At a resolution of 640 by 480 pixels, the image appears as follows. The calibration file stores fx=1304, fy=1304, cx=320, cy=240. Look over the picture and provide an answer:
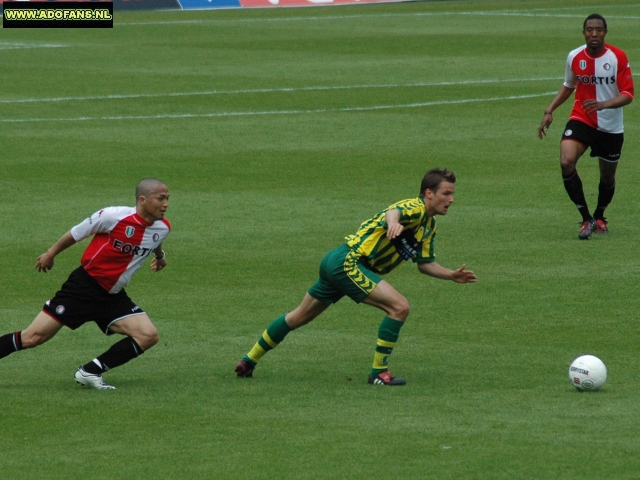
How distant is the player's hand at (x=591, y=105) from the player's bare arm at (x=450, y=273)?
538 cm

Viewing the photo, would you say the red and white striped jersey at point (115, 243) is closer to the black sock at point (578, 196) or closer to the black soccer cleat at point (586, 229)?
the black soccer cleat at point (586, 229)

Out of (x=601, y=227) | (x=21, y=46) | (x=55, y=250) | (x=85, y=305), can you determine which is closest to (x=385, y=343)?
(x=85, y=305)

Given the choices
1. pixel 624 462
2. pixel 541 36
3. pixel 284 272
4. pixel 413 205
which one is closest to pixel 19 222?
pixel 284 272

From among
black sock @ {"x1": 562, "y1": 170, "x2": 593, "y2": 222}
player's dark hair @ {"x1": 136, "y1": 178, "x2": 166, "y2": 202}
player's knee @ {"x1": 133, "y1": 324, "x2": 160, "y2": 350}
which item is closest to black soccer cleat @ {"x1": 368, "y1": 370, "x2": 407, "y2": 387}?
player's knee @ {"x1": 133, "y1": 324, "x2": 160, "y2": 350}

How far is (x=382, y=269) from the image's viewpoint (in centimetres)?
933

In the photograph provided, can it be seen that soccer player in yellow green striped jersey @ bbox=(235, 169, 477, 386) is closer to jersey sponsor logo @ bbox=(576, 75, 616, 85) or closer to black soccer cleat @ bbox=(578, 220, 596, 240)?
black soccer cleat @ bbox=(578, 220, 596, 240)

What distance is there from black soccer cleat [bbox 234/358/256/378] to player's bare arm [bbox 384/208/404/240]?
1425 millimetres

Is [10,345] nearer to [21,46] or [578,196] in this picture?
[578,196]

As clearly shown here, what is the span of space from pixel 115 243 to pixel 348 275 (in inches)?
64.3

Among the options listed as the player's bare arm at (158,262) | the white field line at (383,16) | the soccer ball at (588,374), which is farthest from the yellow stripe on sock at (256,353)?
the white field line at (383,16)

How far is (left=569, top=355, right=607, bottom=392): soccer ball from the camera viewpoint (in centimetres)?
852

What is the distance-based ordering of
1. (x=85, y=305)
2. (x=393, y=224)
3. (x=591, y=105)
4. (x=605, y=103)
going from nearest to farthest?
(x=393, y=224) < (x=85, y=305) < (x=591, y=105) < (x=605, y=103)

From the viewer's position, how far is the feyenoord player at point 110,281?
29.4 ft

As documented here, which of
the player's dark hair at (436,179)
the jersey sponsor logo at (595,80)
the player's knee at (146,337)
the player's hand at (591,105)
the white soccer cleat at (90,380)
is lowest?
the white soccer cleat at (90,380)
